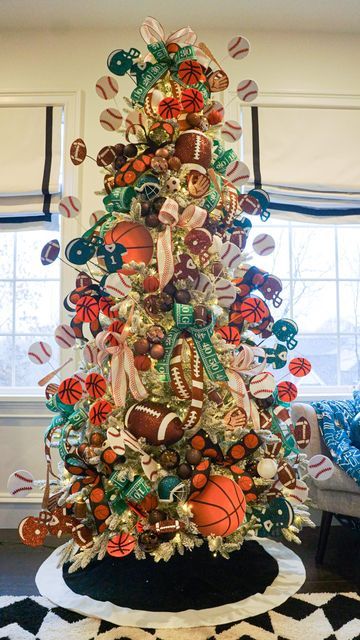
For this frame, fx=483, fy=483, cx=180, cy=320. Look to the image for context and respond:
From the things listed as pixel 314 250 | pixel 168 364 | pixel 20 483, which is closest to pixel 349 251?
pixel 314 250

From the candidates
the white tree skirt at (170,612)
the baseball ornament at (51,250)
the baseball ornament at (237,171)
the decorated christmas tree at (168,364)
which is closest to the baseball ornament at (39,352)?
the decorated christmas tree at (168,364)

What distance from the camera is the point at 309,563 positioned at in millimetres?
2055

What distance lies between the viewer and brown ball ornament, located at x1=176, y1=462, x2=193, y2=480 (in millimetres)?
1607

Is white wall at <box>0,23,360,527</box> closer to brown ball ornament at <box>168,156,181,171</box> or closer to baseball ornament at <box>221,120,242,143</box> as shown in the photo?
baseball ornament at <box>221,120,242,143</box>

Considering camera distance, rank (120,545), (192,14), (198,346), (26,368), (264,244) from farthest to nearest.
Result: (26,368), (192,14), (264,244), (198,346), (120,545)

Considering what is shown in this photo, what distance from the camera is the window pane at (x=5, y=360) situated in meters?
2.86

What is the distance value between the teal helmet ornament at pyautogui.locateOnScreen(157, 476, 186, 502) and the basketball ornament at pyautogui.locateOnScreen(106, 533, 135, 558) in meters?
0.16

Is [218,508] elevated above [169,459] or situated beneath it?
situated beneath

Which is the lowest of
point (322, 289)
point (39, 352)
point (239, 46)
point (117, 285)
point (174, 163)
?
point (39, 352)

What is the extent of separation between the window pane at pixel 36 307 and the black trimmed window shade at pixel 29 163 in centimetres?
40

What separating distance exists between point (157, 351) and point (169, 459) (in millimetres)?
363

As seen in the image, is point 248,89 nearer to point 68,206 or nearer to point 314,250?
point 68,206

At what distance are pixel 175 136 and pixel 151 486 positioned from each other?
1255 millimetres

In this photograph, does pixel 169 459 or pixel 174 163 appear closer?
pixel 169 459
